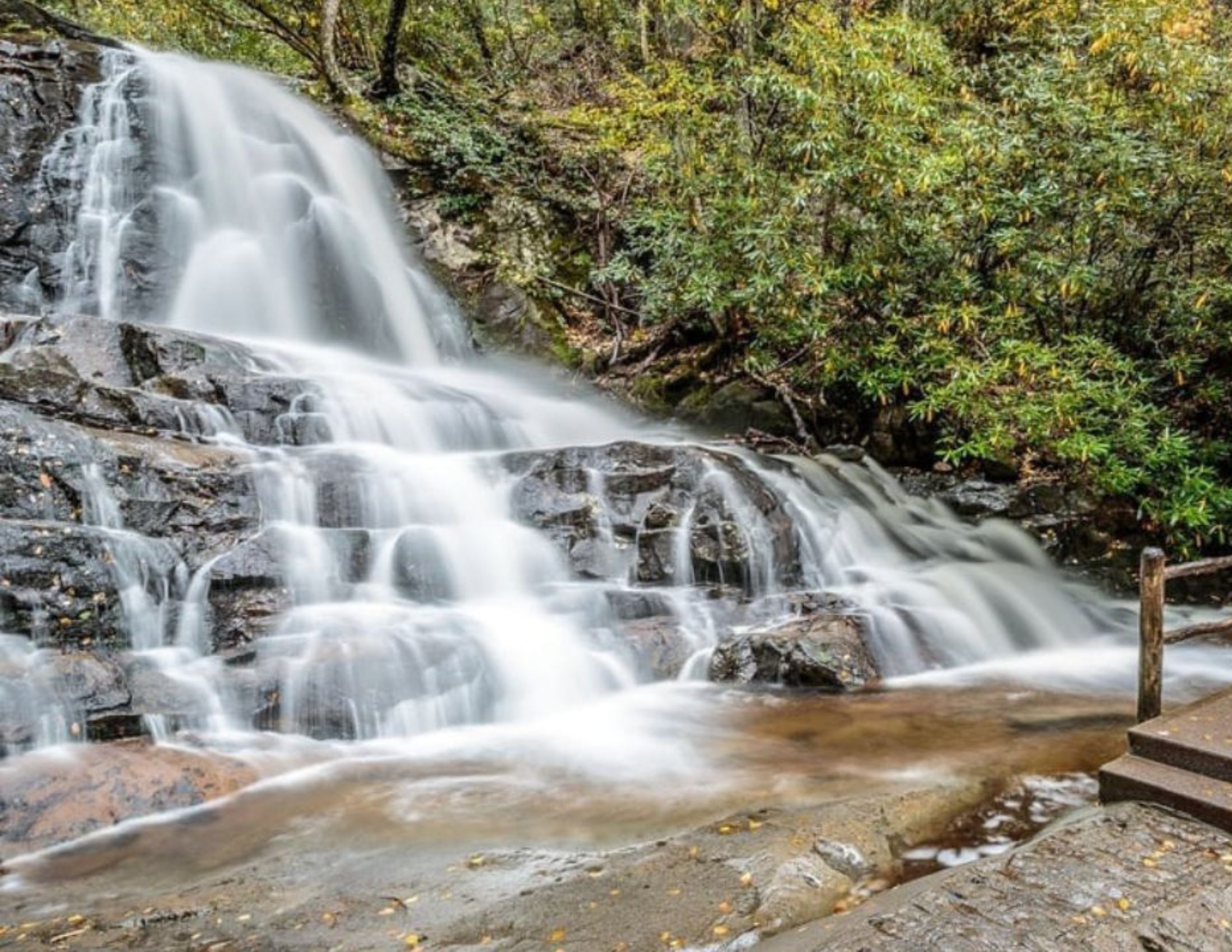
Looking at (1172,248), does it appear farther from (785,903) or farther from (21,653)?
(21,653)

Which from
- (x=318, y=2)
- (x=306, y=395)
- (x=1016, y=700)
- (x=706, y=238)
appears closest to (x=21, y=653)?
(x=306, y=395)

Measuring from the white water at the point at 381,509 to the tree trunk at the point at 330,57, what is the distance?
0.96 m

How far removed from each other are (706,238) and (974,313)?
3333 mm

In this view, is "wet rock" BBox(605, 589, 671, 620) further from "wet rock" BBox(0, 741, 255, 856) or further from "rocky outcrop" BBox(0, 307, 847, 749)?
"wet rock" BBox(0, 741, 255, 856)

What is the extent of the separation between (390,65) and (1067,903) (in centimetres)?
1604

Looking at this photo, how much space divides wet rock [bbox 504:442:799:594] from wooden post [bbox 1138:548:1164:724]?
3.51 meters

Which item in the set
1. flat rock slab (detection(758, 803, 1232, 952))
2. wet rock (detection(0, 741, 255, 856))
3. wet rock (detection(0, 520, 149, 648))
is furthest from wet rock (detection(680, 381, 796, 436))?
flat rock slab (detection(758, 803, 1232, 952))

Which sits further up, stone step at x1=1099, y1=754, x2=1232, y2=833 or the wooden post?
the wooden post

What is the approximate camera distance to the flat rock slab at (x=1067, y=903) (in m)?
2.41

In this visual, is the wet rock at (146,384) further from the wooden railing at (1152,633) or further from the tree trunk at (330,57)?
the tree trunk at (330,57)

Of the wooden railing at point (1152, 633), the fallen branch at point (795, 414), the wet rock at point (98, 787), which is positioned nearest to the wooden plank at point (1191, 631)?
the wooden railing at point (1152, 633)

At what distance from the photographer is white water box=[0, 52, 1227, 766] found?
18.0ft

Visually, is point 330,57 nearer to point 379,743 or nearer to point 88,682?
point 88,682

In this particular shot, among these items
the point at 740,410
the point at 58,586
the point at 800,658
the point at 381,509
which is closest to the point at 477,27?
the point at 740,410
